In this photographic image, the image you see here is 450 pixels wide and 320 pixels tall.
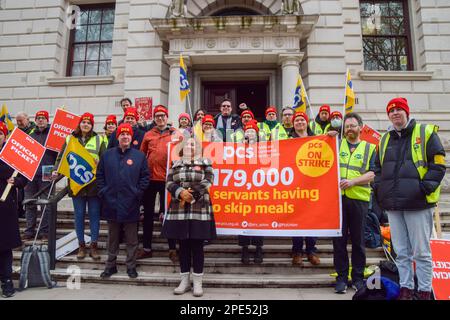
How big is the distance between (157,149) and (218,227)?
1746mm

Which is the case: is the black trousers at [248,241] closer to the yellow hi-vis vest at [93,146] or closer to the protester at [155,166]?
the protester at [155,166]

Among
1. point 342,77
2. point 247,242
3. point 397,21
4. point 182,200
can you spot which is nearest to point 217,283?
point 247,242

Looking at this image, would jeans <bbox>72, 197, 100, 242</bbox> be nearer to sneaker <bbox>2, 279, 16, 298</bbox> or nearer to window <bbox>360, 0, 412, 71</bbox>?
sneaker <bbox>2, 279, 16, 298</bbox>

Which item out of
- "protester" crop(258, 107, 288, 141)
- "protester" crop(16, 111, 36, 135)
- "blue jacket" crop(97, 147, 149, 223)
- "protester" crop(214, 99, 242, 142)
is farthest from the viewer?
"protester" crop(16, 111, 36, 135)

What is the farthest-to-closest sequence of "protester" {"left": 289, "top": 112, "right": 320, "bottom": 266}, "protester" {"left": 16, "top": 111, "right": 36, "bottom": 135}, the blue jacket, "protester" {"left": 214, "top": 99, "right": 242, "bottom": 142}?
"protester" {"left": 16, "top": 111, "right": 36, "bottom": 135} → "protester" {"left": 214, "top": 99, "right": 242, "bottom": 142} → "protester" {"left": 289, "top": 112, "right": 320, "bottom": 266} → the blue jacket

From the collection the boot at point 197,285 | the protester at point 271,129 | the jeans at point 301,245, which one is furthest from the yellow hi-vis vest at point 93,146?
the jeans at point 301,245

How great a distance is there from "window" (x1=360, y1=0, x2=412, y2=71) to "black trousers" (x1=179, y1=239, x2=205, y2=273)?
9915 millimetres

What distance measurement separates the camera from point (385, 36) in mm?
11875

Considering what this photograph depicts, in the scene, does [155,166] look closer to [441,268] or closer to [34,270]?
[34,270]

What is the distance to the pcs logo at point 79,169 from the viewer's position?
5.63 metres

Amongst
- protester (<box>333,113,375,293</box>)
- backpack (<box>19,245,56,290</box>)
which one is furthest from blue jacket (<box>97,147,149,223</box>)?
protester (<box>333,113,375,293</box>)

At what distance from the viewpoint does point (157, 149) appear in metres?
5.84

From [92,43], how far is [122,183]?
384 inches

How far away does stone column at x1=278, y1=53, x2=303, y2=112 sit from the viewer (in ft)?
33.1
